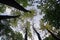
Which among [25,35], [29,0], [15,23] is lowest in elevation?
[25,35]

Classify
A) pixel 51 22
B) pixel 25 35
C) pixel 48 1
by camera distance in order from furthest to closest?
pixel 25 35
pixel 48 1
pixel 51 22

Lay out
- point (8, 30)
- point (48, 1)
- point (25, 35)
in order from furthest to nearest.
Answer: point (25, 35)
point (8, 30)
point (48, 1)

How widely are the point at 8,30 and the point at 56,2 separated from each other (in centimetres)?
378

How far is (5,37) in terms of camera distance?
10.8 m

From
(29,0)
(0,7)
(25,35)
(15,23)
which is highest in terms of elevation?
(29,0)

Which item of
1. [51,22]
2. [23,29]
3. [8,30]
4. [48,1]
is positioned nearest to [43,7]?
[48,1]

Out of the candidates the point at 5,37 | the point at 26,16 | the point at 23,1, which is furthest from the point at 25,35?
the point at 23,1

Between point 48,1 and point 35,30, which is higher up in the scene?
point 48,1

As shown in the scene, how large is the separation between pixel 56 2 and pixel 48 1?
0.61 meters

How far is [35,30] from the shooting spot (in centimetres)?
1298

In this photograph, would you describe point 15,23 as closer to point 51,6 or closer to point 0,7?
point 0,7

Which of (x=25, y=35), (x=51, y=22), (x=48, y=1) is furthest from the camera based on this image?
Answer: (x=25, y=35)

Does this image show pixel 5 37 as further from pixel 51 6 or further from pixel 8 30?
pixel 51 6

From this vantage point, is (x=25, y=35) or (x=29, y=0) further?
(x=25, y=35)
